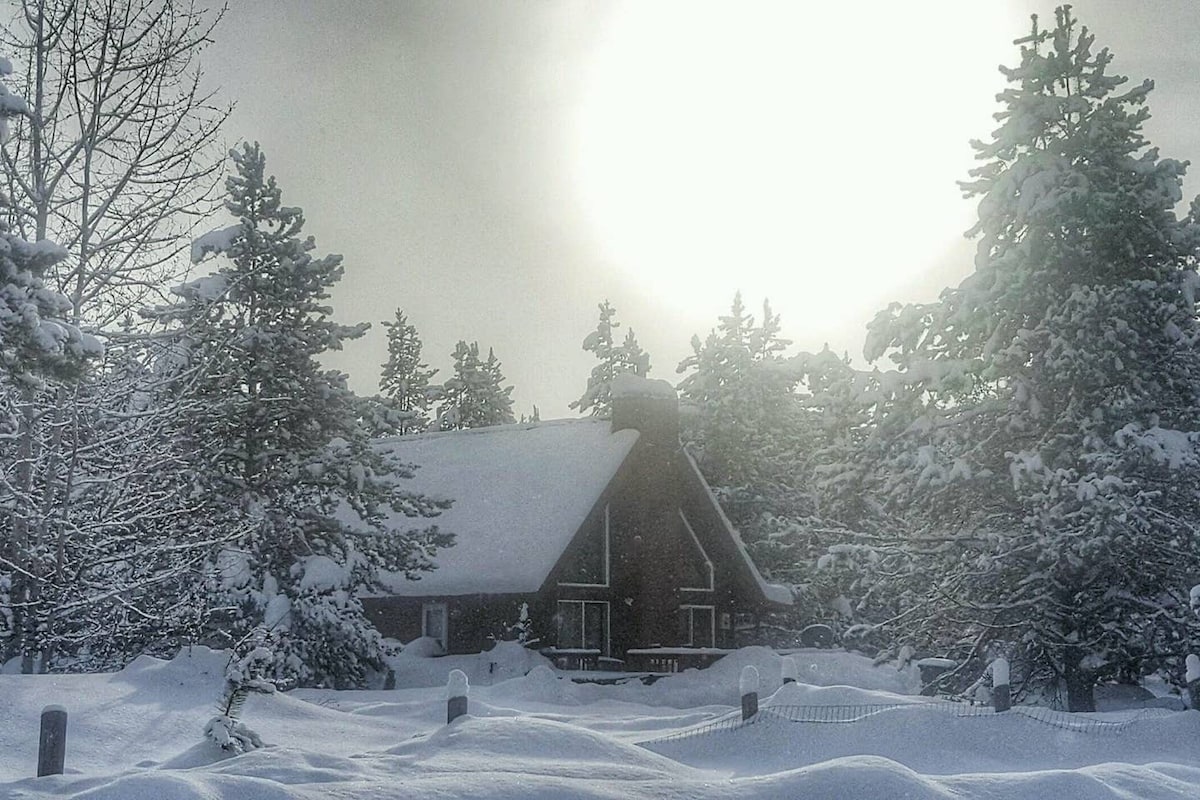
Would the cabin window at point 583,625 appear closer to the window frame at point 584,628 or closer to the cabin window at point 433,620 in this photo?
the window frame at point 584,628

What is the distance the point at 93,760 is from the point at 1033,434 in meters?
16.4

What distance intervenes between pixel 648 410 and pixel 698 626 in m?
6.36

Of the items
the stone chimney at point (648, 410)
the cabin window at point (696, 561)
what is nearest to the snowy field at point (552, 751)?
the cabin window at point (696, 561)

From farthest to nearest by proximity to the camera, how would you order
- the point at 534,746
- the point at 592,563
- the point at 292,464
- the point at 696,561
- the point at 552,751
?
the point at 696,561 → the point at 592,563 → the point at 292,464 → the point at 534,746 → the point at 552,751

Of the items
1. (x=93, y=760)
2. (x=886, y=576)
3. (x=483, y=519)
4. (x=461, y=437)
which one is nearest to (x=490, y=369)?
(x=461, y=437)

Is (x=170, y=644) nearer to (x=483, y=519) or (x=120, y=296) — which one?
(x=120, y=296)

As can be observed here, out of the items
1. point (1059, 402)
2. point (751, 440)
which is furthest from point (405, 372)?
point (1059, 402)

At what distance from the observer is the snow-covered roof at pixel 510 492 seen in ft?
99.6

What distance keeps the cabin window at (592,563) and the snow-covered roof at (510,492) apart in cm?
131

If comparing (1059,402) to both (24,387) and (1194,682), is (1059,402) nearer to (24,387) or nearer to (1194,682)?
(1194,682)

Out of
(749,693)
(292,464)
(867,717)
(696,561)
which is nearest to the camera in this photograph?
(867,717)

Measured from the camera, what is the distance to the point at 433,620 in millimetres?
31516

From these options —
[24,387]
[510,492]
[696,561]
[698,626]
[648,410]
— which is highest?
[648,410]

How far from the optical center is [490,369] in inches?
2844
